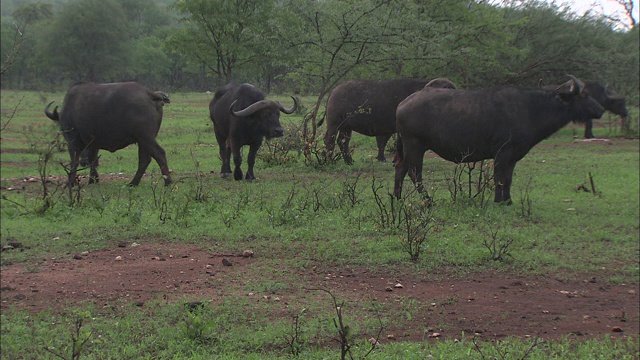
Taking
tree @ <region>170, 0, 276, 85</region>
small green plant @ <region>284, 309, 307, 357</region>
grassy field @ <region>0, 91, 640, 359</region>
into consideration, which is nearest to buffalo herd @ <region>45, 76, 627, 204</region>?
grassy field @ <region>0, 91, 640, 359</region>

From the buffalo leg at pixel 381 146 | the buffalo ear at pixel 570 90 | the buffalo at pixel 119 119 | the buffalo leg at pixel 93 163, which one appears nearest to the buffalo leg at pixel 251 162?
the buffalo at pixel 119 119

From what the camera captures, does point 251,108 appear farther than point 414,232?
Yes

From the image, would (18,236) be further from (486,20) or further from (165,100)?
(486,20)

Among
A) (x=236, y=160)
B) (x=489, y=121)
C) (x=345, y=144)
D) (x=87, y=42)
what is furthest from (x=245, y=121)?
(x=87, y=42)

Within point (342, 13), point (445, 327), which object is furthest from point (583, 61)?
point (445, 327)

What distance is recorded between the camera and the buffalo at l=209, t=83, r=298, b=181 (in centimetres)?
1138

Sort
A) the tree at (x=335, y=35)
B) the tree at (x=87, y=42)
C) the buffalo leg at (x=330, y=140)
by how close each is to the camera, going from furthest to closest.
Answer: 1. the tree at (x=87, y=42)
2. the tree at (x=335, y=35)
3. the buffalo leg at (x=330, y=140)

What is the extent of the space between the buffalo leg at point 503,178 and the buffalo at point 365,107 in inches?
159

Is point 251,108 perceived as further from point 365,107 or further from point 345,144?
point 345,144

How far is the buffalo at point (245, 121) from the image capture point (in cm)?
1138

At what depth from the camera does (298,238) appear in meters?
7.45

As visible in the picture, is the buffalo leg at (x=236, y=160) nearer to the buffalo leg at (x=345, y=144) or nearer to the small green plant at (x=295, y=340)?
the buffalo leg at (x=345, y=144)

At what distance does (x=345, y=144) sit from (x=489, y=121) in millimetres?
5084

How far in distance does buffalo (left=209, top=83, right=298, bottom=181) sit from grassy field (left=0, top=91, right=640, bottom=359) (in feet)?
1.52
